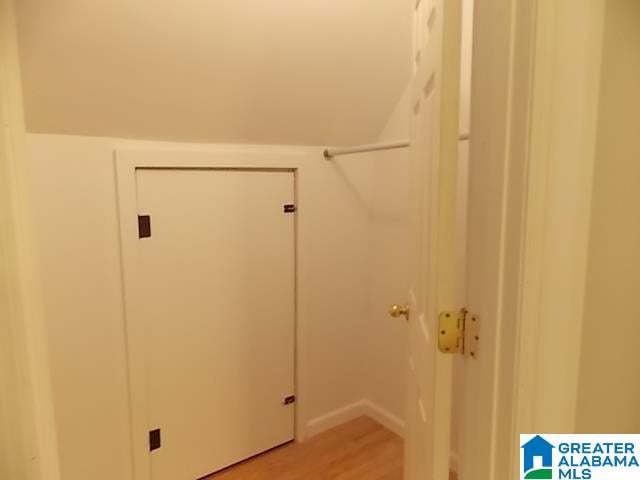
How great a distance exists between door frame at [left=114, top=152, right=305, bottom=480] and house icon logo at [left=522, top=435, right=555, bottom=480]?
155 centimetres

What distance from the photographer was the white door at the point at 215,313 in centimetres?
189

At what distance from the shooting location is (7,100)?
723 mm

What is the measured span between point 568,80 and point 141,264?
1647mm

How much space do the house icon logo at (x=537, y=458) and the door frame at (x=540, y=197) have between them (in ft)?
0.05

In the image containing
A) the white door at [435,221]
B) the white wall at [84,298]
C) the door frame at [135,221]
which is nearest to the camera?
the white door at [435,221]

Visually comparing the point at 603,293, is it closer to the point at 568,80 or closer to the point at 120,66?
the point at 568,80

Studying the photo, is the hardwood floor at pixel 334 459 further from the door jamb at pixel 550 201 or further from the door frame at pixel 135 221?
the door jamb at pixel 550 201

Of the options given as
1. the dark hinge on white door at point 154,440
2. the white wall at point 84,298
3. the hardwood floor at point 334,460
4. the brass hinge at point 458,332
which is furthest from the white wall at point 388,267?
the brass hinge at point 458,332

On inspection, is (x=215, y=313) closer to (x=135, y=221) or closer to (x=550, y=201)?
(x=135, y=221)

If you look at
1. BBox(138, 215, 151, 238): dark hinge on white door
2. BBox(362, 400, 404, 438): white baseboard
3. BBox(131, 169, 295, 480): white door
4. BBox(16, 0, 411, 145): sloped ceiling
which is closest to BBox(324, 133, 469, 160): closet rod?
BBox(16, 0, 411, 145): sloped ceiling

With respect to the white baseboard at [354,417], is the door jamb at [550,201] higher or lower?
higher

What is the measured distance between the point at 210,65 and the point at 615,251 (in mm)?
1466

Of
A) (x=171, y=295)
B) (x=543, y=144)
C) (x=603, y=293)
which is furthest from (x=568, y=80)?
(x=171, y=295)

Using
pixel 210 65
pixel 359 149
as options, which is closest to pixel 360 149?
pixel 359 149
